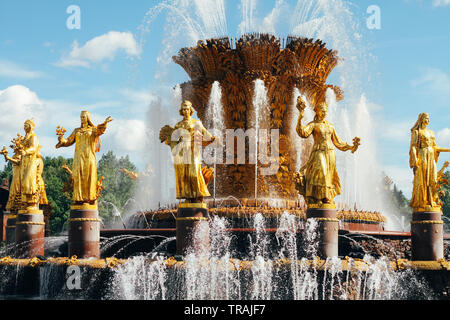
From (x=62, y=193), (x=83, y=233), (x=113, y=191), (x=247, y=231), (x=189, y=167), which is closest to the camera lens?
(x=189, y=167)

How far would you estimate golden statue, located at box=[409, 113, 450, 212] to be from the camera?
12086mm

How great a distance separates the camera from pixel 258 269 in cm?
1088

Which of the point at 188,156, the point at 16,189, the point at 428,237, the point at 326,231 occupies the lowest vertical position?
the point at 428,237

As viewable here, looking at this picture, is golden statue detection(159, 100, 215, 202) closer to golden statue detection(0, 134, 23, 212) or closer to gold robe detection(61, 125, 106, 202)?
gold robe detection(61, 125, 106, 202)

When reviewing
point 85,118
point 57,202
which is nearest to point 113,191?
point 57,202

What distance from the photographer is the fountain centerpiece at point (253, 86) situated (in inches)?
636

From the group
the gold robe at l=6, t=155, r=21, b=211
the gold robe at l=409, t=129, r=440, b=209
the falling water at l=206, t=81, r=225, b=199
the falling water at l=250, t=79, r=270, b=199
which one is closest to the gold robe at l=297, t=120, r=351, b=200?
the gold robe at l=409, t=129, r=440, b=209

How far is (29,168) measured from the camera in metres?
15.1

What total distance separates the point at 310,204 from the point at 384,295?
6.68 feet

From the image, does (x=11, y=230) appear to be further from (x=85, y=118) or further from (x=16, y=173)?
(x=85, y=118)

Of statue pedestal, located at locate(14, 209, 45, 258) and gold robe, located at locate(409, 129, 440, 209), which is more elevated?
gold robe, located at locate(409, 129, 440, 209)

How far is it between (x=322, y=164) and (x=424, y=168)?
1.94 meters

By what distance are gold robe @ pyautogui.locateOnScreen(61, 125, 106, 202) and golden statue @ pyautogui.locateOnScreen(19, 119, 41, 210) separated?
8.35ft

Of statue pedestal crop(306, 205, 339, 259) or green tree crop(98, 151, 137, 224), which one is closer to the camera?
statue pedestal crop(306, 205, 339, 259)
